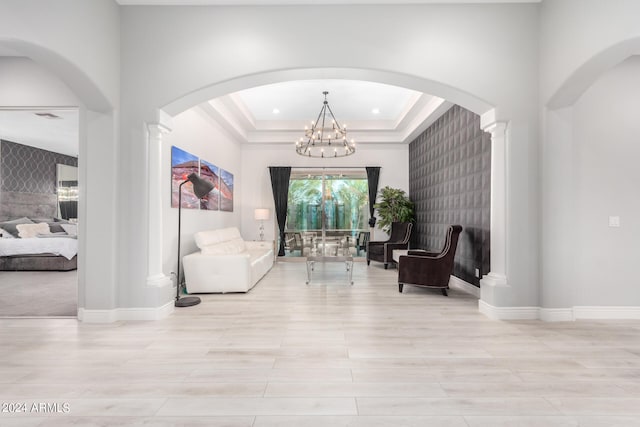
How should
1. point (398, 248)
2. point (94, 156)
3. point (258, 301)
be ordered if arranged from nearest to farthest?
point (94, 156) < point (258, 301) < point (398, 248)

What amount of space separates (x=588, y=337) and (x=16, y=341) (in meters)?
5.27

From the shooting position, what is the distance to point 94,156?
362 centimetres

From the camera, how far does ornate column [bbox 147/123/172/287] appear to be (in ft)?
12.3

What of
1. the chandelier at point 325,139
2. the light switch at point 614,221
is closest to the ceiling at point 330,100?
the chandelier at point 325,139

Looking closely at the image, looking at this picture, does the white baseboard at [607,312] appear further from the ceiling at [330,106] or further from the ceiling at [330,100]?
the ceiling at [330,100]

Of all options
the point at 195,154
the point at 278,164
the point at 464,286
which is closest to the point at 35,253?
the point at 195,154

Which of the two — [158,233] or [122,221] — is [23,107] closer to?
[122,221]

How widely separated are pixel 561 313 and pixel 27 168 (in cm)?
1074

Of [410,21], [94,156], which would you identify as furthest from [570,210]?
[94,156]

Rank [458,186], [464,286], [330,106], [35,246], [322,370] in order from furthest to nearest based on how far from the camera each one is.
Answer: [330,106], [35,246], [458,186], [464,286], [322,370]

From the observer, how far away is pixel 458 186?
568 centimetres

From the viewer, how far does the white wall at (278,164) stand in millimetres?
8789

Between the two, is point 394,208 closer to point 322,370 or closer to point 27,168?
point 322,370

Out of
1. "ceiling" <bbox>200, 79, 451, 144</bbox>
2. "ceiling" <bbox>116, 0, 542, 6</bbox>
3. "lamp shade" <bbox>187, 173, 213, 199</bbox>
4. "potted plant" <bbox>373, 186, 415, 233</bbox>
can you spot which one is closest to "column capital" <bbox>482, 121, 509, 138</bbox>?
"ceiling" <bbox>116, 0, 542, 6</bbox>
